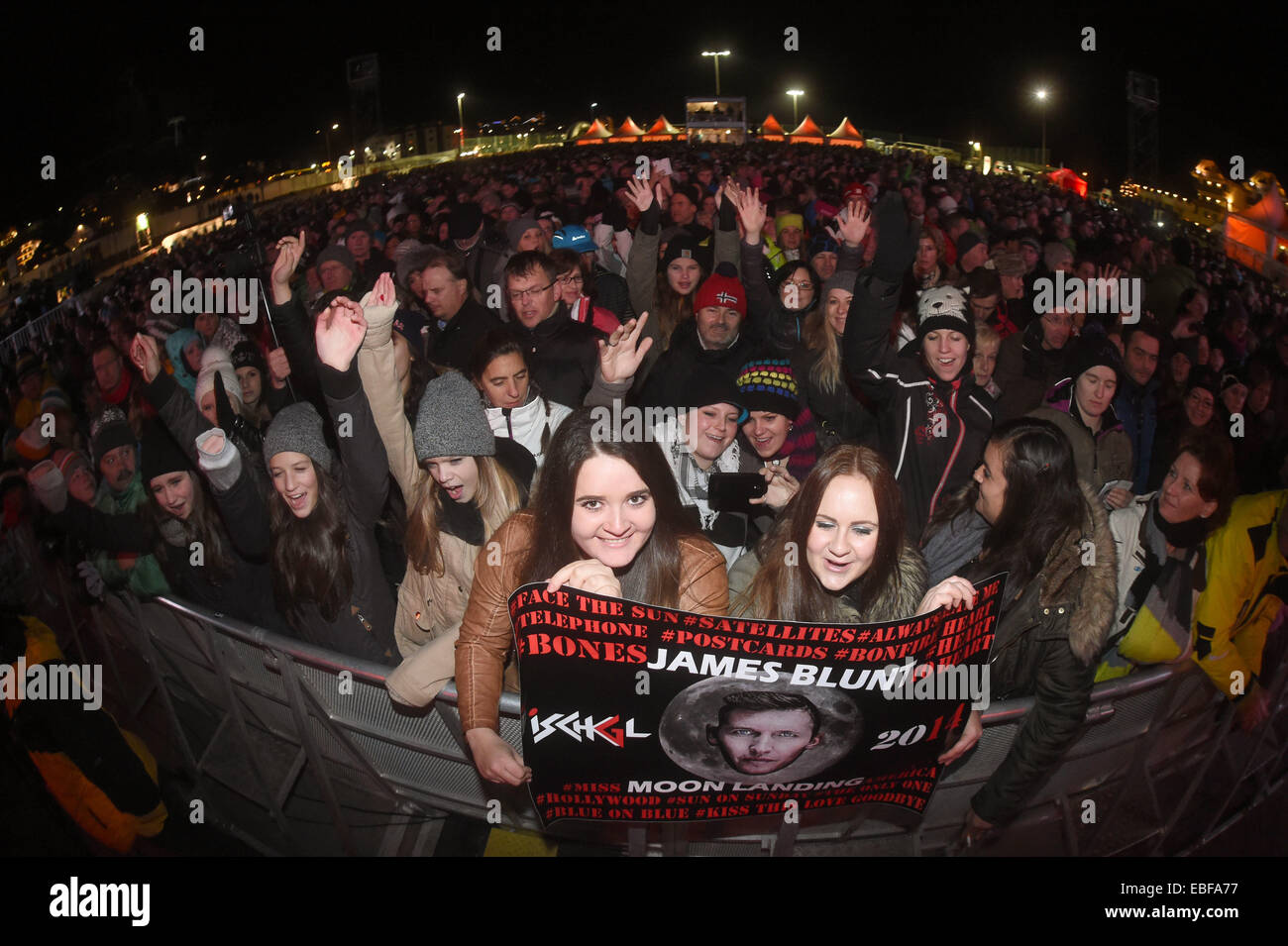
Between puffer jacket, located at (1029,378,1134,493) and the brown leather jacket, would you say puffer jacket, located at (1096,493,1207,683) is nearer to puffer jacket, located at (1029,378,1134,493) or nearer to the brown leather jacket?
puffer jacket, located at (1029,378,1134,493)

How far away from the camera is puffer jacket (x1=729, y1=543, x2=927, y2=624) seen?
2.90m

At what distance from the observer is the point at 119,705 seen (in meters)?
3.80

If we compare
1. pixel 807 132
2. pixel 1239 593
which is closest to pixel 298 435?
pixel 1239 593

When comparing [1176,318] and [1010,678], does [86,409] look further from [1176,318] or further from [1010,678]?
[1176,318]

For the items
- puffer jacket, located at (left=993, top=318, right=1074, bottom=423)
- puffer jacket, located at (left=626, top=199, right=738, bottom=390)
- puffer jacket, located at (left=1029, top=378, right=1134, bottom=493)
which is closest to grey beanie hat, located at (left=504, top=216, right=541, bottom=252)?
puffer jacket, located at (left=626, top=199, right=738, bottom=390)

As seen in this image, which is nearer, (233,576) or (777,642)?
(777,642)

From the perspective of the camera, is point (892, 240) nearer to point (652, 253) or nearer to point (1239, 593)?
point (1239, 593)

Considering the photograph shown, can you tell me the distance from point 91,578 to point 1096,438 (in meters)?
4.32

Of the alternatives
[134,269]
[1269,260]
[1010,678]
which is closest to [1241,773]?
[1010,678]

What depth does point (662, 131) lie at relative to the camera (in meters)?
19.6

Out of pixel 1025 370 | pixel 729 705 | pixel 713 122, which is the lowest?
pixel 729 705

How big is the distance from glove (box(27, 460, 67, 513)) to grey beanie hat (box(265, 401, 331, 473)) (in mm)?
1358

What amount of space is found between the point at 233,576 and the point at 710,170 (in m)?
8.51

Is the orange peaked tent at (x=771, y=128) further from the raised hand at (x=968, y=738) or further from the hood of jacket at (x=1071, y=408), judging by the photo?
the raised hand at (x=968, y=738)
